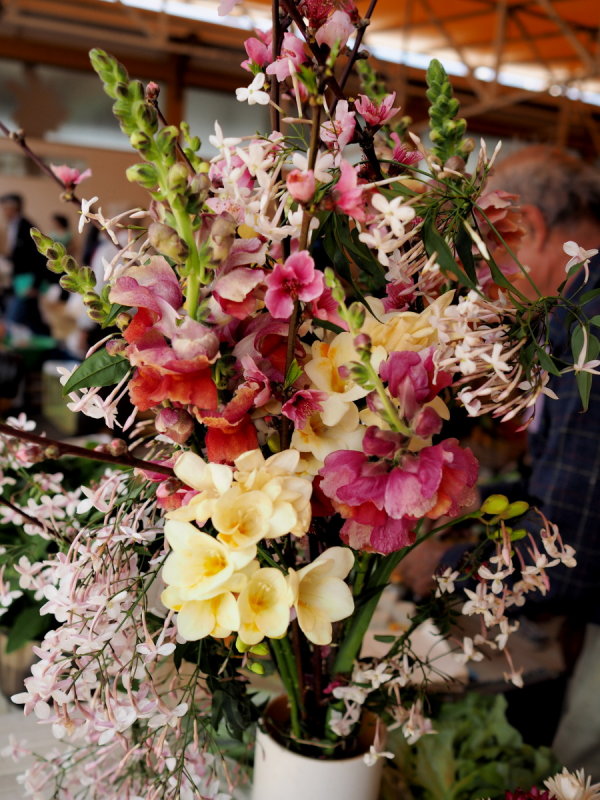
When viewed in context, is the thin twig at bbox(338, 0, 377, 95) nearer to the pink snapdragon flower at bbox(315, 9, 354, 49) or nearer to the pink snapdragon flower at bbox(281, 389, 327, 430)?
the pink snapdragon flower at bbox(315, 9, 354, 49)

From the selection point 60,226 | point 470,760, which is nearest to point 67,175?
point 470,760

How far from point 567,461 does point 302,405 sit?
96 centimetres

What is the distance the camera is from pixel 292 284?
0.50 meters

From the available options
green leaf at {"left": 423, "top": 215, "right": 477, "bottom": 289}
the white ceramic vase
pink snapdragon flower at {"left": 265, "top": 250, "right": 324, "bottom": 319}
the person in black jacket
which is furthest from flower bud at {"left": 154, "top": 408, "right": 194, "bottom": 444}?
the person in black jacket

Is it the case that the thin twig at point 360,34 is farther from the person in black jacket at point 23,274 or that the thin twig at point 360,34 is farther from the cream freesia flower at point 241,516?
the person in black jacket at point 23,274

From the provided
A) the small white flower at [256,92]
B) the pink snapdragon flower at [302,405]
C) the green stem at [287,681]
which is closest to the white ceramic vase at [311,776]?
the green stem at [287,681]

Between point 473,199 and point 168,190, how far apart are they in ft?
0.82

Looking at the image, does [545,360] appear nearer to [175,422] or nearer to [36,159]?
[175,422]

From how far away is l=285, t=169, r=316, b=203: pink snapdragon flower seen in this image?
0.47m

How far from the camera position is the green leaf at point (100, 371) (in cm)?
54

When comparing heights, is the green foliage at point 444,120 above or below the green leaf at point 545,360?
above

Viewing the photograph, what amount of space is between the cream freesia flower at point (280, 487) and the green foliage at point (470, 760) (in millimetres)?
617

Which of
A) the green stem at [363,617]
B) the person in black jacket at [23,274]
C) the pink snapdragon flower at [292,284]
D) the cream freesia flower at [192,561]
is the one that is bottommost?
the person in black jacket at [23,274]

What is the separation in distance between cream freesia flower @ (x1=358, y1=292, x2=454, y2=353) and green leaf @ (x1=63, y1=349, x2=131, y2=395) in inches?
7.2
